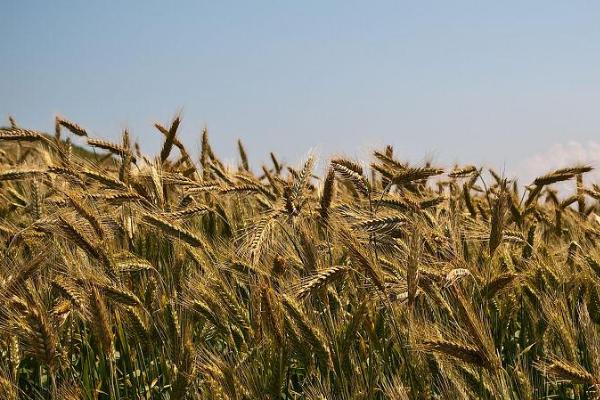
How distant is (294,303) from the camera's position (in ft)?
7.70

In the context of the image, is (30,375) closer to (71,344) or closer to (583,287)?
(71,344)

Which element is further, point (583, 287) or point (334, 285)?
point (583, 287)

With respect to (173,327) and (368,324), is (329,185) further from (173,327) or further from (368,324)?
(173,327)

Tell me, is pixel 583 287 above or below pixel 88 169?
below

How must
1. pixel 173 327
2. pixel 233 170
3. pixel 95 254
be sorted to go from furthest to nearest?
pixel 233 170 < pixel 95 254 < pixel 173 327

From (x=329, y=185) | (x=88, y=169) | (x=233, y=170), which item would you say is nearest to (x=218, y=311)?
(x=329, y=185)

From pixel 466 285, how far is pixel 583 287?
998 millimetres

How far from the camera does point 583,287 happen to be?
3520 mm

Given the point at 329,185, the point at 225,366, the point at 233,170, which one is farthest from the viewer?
the point at 233,170

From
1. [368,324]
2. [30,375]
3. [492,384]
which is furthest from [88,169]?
[492,384]

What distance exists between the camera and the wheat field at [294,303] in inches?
91.2

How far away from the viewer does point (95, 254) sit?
2816 mm

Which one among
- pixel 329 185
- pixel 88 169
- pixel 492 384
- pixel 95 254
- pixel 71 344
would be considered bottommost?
pixel 492 384

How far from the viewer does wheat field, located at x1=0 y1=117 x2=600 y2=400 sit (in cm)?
232
